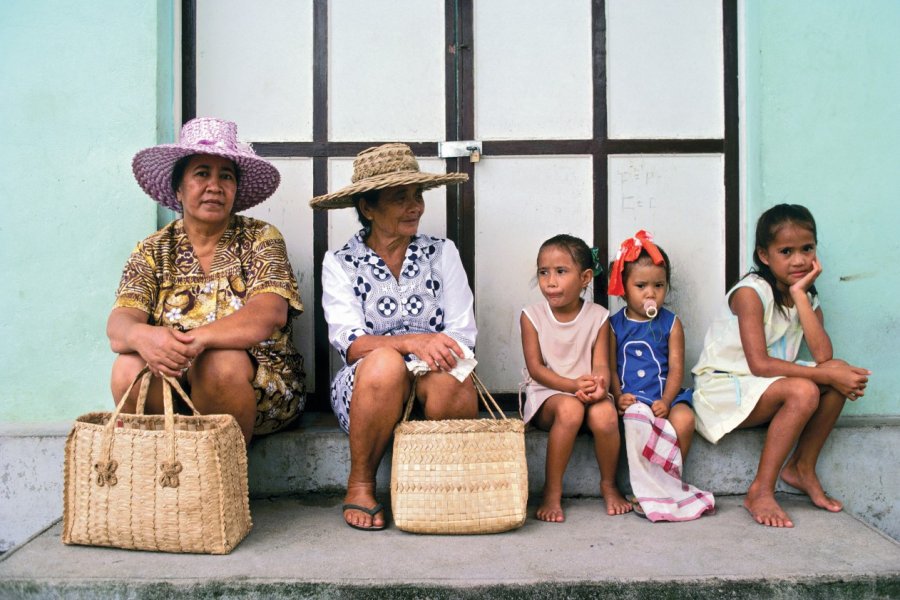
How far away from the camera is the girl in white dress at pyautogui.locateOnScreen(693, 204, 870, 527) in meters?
2.92

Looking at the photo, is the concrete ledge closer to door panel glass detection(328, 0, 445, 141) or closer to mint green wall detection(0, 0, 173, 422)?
mint green wall detection(0, 0, 173, 422)

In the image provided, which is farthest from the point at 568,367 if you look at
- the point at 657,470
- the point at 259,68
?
the point at 259,68

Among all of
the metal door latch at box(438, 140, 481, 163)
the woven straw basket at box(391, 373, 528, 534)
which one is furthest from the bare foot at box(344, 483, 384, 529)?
the metal door latch at box(438, 140, 481, 163)

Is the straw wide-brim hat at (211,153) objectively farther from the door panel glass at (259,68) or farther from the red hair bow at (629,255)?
the red hair bow at (629,255)

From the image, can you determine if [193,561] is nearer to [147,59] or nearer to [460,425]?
[460,425]

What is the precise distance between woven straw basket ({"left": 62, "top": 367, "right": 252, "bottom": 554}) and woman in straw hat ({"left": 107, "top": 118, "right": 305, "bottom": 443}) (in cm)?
27

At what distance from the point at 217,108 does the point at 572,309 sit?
6.69 ft

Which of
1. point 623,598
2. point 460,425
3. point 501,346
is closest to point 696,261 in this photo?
point 501,346

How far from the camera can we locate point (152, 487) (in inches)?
94.9

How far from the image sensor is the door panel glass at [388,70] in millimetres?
3652

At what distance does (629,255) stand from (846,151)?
3.86 ft

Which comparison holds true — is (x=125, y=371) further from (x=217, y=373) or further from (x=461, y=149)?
(x=461, y=149)

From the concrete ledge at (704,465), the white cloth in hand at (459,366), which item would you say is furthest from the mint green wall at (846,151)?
the white cloth in hand at (459,366)

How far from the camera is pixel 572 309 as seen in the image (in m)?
3.28
